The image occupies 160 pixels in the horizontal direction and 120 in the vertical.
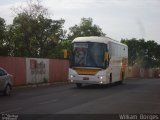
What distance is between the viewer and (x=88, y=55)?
3155cm

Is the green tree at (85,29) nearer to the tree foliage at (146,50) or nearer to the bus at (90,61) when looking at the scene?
the tree foliage at (146,50)

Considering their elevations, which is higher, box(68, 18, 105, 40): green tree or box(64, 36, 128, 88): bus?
box(68, 18, 105, 40): green tree

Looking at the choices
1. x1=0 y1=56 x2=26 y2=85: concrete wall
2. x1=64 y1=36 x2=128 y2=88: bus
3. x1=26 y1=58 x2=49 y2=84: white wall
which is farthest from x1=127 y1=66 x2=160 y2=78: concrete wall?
x1=64 y1=36 x2=128 y2=88: bus

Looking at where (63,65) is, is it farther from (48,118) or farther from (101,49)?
(48,118)

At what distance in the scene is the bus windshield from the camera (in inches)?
1237

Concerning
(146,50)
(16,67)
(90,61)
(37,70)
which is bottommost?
(37,70)

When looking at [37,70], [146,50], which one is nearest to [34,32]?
[37,70]

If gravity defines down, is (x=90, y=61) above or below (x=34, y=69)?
above

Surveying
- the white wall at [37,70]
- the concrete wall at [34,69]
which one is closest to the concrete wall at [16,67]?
the concrete wall at [34,69]

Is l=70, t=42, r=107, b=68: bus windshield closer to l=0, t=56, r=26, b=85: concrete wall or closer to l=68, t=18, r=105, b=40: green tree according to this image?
l=0, t=56, r=26, b=85: concrete wall

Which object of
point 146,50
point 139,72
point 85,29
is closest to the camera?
point 139,72

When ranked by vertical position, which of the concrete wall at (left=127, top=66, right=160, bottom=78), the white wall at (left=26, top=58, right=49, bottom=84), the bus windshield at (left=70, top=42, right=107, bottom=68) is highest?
the bus windshield at (left=70, top=42, right=107, bottom=68)

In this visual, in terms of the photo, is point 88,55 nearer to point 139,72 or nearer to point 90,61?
point 90,61

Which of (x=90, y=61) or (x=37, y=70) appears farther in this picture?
(x=37, y=70)
